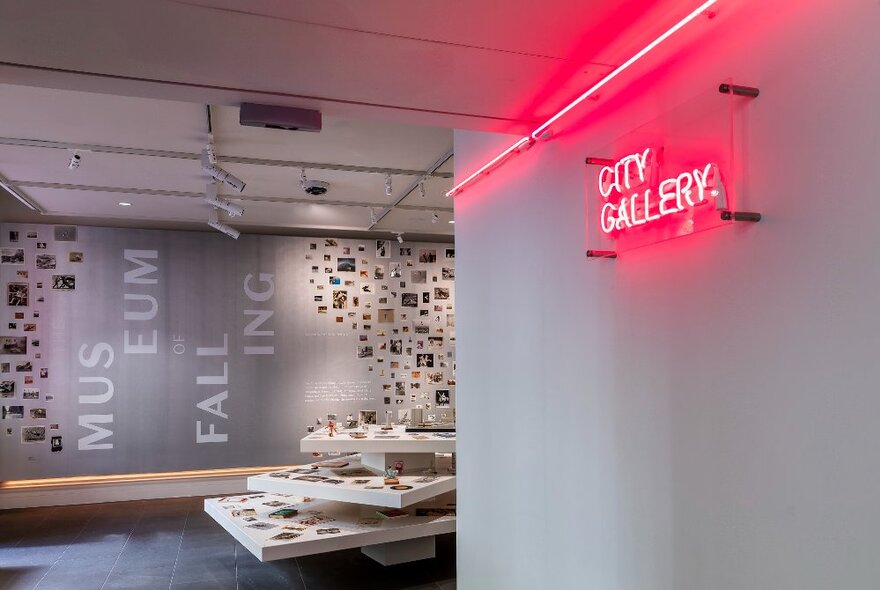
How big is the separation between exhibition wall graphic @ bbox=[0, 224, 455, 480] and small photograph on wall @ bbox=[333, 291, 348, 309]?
1.0 inches

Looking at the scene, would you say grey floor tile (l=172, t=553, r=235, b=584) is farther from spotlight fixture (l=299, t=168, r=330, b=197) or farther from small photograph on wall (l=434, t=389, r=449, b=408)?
small photograph on wall (l=434, t=389, r=449, b=408)

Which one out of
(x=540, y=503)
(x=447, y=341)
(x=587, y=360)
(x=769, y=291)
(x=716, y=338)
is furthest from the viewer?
(x=447, y=341)

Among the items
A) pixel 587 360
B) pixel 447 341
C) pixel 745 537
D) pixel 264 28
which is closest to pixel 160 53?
pixel 264 28

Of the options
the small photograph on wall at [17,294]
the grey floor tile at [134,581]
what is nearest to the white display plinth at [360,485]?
the grey floor tile at [134,581]

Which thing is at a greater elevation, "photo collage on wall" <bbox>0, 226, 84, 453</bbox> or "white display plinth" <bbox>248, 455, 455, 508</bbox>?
"photo collage on wall" <bbox>0, 226, 84, 453</bbox>

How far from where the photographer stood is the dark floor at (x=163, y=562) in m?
4.78

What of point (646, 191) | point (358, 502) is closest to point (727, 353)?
point (646, 191)

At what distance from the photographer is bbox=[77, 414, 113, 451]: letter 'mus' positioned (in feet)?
24.0

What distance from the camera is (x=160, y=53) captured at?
2.22m

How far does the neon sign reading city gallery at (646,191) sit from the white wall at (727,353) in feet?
0.36

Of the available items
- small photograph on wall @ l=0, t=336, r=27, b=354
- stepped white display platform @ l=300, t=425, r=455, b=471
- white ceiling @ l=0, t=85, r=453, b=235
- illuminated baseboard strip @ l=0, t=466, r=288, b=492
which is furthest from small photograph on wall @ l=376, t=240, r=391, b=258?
small photograph on wall @ l=0, t=336, r=27, b=354

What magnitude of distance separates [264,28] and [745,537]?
203cm

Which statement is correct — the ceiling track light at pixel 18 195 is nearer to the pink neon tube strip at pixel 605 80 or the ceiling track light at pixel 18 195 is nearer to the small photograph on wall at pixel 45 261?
the small photograph on wall at pixel 45 261

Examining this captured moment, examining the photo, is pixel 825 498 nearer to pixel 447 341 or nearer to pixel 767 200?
pixel 767 200
